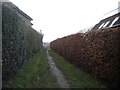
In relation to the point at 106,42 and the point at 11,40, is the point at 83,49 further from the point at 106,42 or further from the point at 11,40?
the point at 11,40

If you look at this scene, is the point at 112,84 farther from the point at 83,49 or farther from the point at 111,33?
the point at 83,49

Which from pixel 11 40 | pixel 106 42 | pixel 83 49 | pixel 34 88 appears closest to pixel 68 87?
pixel 34 88

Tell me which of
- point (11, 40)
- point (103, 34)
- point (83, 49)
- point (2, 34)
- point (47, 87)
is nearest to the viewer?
point (2, 34)

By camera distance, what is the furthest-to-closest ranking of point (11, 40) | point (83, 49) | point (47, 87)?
point (83, 49) → point (11, 40) → point (47, 87)

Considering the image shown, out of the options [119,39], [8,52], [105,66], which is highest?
[119,39]

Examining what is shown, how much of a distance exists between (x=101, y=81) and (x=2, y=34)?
14.8 ft

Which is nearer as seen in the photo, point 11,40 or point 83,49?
point 11,40

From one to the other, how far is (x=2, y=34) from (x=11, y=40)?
88 cm

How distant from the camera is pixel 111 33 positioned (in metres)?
5.98

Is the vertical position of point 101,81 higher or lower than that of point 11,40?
lower

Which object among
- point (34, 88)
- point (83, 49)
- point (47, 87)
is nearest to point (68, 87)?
point (47, 87)

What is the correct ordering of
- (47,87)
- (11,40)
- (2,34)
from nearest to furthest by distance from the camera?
1. (2,34)
2. (47,87)
3. (11,40)

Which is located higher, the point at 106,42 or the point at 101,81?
the point at 106,42

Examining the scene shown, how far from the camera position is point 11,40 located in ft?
20.5
